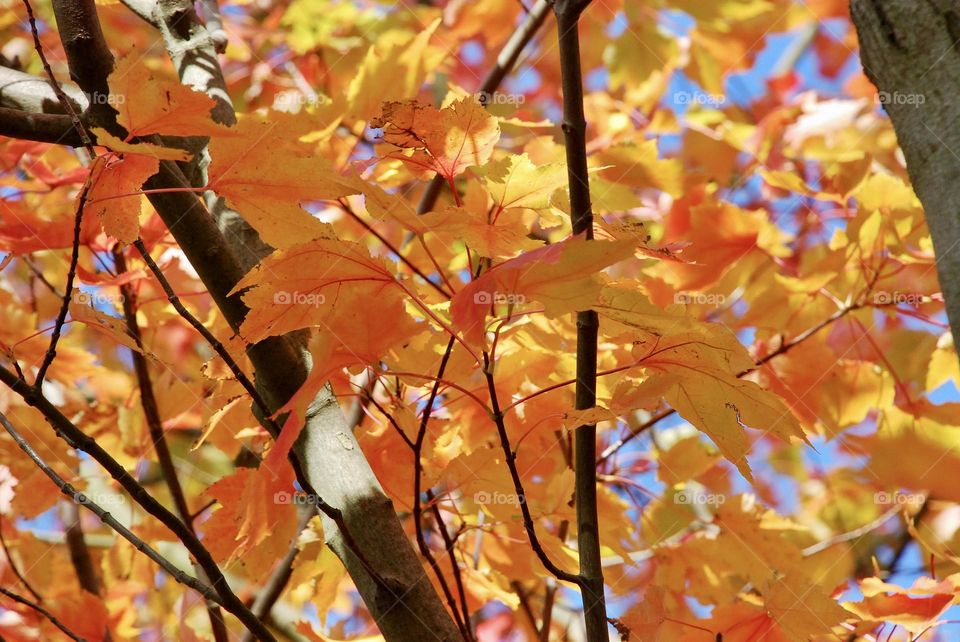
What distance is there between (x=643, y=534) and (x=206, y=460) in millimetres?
1733

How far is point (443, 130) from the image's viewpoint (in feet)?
2.95

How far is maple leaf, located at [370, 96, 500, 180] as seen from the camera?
34.4 inches

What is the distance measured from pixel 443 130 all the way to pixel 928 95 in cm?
46

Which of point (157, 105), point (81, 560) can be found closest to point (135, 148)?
point (157, 105)

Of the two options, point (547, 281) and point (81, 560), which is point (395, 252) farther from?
point (81, 560)

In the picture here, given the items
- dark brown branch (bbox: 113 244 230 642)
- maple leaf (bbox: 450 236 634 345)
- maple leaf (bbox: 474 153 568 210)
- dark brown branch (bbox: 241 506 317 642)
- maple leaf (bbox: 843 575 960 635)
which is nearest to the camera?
maple leaf (bbox: 450 236 634 345)

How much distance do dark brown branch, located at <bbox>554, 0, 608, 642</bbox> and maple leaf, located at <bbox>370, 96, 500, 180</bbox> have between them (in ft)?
0.37

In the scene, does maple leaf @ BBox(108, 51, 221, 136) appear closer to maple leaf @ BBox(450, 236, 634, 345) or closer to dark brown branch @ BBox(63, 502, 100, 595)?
maple leaf @ BBox(450, 236, 634, 345)

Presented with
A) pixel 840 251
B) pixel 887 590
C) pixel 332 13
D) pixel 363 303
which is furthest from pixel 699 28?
pixel 363 303

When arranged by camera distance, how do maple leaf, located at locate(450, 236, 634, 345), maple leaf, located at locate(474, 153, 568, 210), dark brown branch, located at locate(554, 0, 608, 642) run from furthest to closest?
maple leaf, located at locate(474, 153, 568, 210) → dark brown branch, located at locate(554, 0, 608, 642) → maple leaf, located at locate(450, 236, 634, 345)

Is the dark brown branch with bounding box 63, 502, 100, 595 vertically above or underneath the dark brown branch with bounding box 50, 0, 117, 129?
underneath

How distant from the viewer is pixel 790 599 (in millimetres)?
1004

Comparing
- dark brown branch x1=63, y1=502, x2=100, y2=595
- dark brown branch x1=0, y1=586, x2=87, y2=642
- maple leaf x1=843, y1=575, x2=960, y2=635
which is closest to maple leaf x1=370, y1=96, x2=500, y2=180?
dark brown branch x1=0, y1=586, x2=87, y2=642

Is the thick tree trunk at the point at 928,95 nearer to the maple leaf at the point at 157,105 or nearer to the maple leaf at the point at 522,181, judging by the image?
the maple leaf at the point at 522,181
